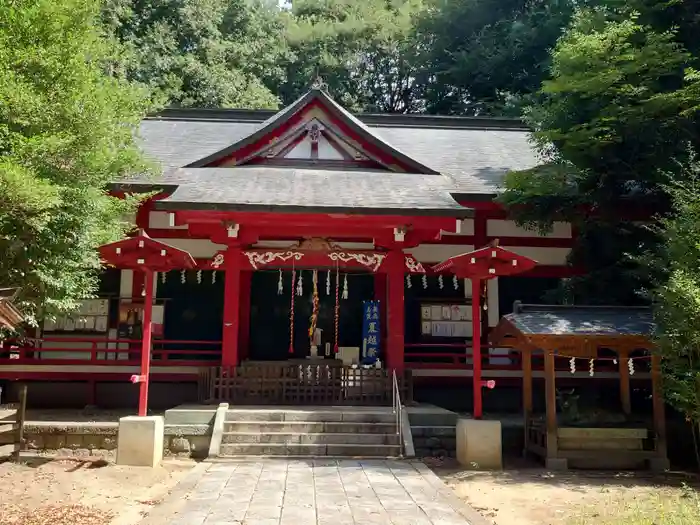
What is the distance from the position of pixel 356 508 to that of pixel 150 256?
547cm

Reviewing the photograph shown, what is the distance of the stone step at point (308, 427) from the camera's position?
32.6ft

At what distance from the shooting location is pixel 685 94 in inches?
398

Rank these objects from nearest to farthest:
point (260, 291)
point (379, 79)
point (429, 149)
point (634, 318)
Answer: point (634, 318), point (260, 291), point (429, 149), point (379, 79)

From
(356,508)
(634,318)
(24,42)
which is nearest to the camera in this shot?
(356,508)

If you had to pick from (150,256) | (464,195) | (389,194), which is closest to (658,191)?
(464,195)

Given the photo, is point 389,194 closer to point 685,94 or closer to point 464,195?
point 464,195

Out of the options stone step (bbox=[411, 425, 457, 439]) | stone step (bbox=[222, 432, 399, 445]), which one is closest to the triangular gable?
stone step (bbox=[411, 425, 457, 439])

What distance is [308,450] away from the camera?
9.52 metres

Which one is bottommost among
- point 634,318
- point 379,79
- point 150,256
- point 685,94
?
point 634,318

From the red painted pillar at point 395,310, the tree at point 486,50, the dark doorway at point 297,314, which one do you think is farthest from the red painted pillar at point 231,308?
the tree at point 486,50

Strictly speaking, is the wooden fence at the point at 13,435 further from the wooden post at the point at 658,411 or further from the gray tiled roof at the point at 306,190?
the wooden post at the point at 658,411

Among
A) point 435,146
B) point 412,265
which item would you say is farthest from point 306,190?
point 435,146

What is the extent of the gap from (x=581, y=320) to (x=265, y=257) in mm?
5947

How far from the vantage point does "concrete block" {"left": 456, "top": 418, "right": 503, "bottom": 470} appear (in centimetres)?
941
